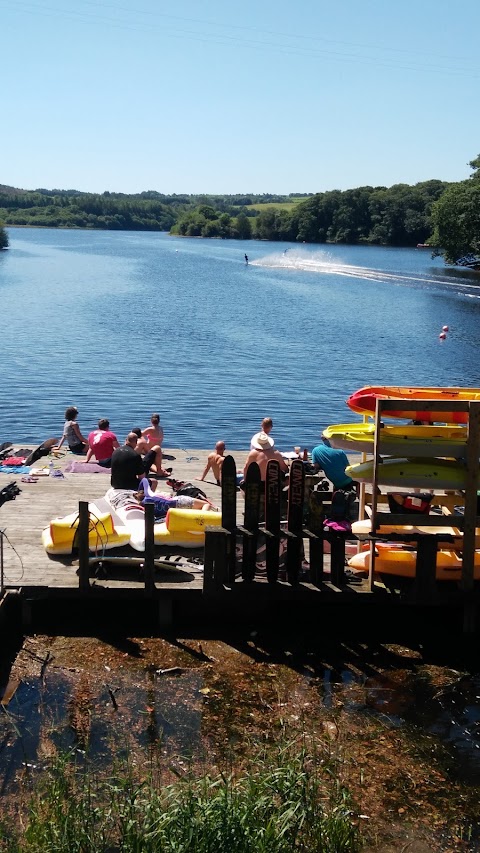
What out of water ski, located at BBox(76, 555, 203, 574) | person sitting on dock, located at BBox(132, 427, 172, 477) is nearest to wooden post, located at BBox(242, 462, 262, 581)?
water ski, located at BBox(76, 555, 203, 574)

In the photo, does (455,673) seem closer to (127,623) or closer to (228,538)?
(228,538)

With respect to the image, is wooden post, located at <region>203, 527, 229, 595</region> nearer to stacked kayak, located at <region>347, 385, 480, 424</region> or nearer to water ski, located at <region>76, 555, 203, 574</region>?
water ski, located at <region>76, 555, 203, 574</region>

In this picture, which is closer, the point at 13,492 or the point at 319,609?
the point at 319,609

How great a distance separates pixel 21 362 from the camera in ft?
136

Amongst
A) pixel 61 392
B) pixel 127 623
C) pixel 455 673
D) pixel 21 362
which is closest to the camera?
pixel 455 673

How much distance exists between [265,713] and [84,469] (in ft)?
24.7

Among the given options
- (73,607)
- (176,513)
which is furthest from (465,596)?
(73,607)

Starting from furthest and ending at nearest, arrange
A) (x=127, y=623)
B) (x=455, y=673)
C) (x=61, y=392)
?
(x=61, y=392) < (x=127, y=623) < (x=455, y=673)

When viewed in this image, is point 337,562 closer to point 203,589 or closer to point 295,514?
point 295,514

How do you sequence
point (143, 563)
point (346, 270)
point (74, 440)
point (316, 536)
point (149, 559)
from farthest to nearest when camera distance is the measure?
point (346, 270) → point (74, 440) → point (143, 563) → point (149, 559) → point (316, 536)

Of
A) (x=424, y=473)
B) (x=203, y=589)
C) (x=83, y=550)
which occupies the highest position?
(x=424, y=473)

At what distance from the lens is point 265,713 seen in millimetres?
9969

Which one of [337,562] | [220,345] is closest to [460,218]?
[220,345]

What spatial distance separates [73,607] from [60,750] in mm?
2660
